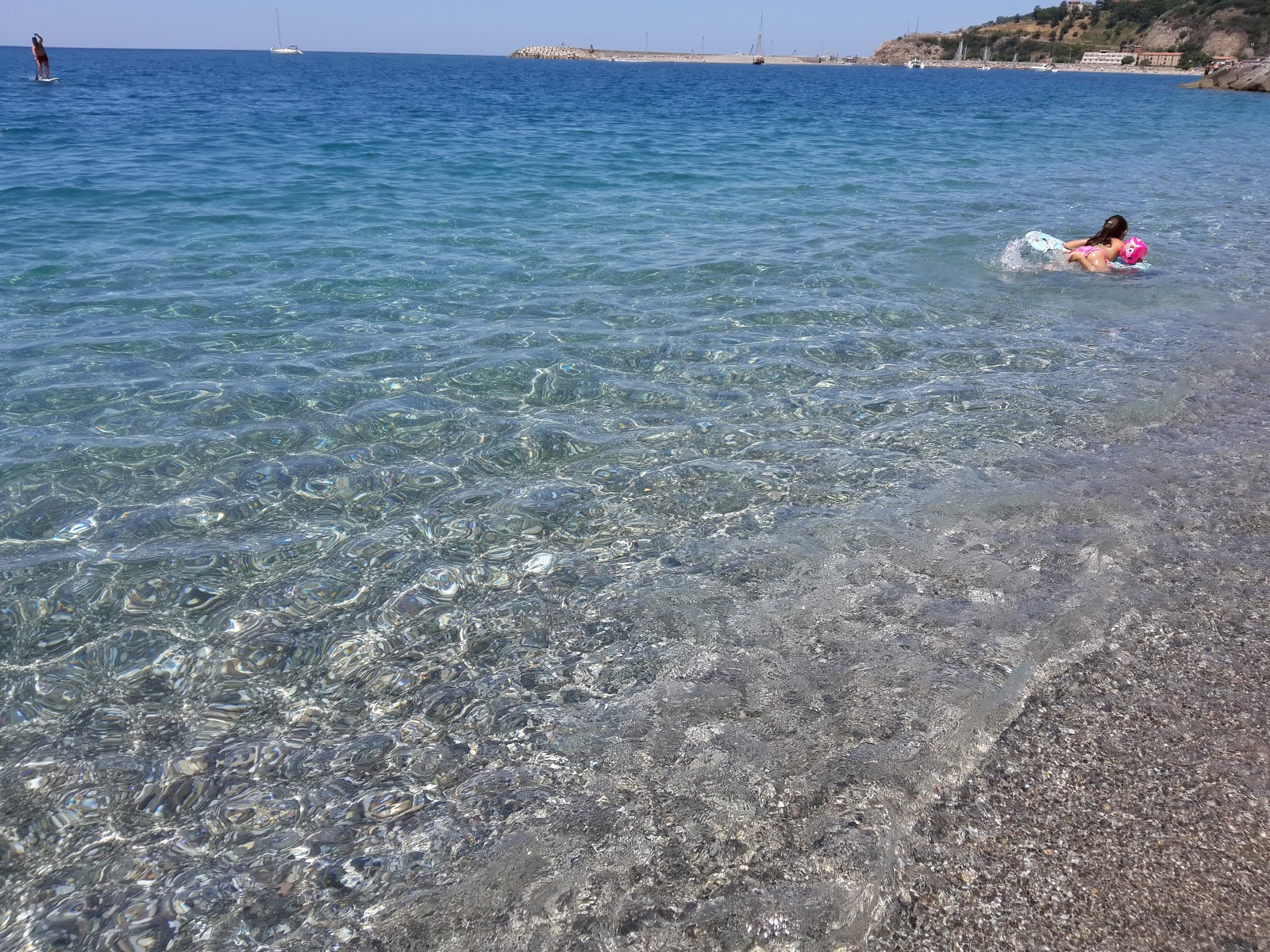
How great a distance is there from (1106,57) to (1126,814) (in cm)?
17450

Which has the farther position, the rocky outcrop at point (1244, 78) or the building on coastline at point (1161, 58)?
the building on coastline at point (1161, 58)

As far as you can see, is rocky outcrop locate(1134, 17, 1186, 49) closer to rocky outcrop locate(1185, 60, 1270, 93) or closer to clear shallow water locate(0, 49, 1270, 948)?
rocky outcrop locate(1185, 60, 1270, 93)

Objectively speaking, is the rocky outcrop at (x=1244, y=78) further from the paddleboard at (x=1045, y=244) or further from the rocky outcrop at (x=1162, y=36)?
the rocky outcrop at (x=1162, y=36)

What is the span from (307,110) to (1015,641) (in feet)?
124

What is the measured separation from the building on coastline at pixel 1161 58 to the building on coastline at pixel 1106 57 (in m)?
1.26

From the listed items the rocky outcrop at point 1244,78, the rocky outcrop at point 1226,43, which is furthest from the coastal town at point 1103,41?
the rocky outcrop at point 1244,78

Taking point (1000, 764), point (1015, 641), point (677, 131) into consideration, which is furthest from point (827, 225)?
point (677, 131)

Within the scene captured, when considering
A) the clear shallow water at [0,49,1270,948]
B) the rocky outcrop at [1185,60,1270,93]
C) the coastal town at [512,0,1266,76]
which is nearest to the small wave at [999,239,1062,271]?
the clear shallow water at [0,49,1270,948]

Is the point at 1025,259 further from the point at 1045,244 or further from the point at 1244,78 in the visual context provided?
the point at 1244,78

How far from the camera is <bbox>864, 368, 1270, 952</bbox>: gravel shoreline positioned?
247cm

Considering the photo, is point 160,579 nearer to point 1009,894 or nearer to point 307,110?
point 1009,894

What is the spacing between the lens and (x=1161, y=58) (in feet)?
417

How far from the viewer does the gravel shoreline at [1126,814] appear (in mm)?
2467

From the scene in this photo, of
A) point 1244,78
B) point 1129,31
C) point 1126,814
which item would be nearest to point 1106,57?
point 1129,31
